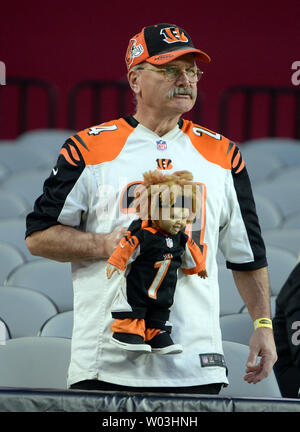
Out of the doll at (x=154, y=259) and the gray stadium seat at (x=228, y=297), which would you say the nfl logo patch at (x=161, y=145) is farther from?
the gray stadium seat at (x=228, y=297)

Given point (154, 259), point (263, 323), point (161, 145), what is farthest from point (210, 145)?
point (263, 323)

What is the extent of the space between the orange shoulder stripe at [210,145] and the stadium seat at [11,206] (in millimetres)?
2510

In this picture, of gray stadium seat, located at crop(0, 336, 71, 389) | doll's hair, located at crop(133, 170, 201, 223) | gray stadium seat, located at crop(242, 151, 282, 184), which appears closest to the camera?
doll's hair, located at crop(133, 170, 201, 223)

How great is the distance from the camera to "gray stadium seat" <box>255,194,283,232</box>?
168 inches

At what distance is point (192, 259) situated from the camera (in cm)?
179

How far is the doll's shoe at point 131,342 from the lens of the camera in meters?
1.71

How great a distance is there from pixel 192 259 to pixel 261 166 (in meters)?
3.81

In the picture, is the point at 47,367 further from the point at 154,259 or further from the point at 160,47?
the point at 160,47

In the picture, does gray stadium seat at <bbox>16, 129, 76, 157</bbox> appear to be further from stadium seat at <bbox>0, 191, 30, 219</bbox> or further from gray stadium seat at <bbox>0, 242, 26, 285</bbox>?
gray stadium seat at <bbox>0, 242, 26, 285</bbox>

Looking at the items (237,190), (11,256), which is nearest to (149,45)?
(237,190)

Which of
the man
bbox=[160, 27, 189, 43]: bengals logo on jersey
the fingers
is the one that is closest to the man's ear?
the man

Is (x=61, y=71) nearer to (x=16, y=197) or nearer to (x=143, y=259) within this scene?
(x=16, y=197)

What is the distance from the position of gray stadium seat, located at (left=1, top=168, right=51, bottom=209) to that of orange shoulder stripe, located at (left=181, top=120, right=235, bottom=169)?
280cm
